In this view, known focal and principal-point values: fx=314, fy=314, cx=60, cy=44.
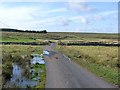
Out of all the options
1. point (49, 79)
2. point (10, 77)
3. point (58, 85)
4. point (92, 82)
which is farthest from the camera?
point (10, 77)

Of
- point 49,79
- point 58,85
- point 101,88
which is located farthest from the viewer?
point 49,79

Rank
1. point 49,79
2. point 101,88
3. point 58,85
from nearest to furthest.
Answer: point 101,88
point 58,85
point 49,79

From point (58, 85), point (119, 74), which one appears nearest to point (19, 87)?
point (58, 85)

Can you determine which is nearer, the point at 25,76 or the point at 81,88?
the point at 81,88

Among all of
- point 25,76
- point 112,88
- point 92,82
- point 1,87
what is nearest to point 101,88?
point 112,88

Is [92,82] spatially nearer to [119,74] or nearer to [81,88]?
[81,88]

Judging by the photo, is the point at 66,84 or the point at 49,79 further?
the point at 49,79

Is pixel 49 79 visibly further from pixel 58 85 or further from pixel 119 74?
pixel 119 74

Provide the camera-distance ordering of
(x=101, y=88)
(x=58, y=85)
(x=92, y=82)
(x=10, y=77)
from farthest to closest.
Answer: (x=10, y=77)
(x=92, y=82)
(x=58, y=85)
(x=101, y=88)

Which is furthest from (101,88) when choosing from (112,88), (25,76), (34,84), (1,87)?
(25,76)

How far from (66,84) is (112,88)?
10.6 ft

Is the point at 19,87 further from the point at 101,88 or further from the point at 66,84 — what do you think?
the point at 101,88

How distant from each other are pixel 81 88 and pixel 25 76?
7.77m

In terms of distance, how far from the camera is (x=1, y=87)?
1977 centimetres
